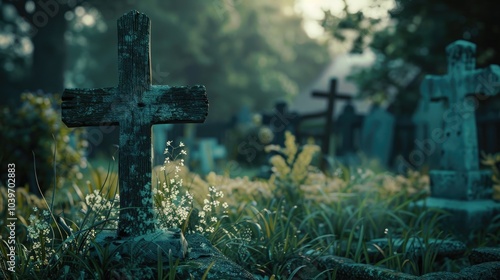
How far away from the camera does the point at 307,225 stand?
4434mm

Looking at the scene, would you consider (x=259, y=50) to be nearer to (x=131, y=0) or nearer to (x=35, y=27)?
(x=131, y=0)

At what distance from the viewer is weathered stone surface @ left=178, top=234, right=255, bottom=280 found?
2.80 m

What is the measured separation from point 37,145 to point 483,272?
6.27 m

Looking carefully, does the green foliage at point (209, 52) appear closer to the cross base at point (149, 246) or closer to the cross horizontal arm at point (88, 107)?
the cross horizontal arm at point (88, 107)

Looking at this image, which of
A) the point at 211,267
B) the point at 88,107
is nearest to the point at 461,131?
the point at 211,267

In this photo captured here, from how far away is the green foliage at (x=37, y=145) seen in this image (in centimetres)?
725

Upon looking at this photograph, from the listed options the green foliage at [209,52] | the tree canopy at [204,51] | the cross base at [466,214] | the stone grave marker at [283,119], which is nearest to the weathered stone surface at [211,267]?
the cross base at [466,214]

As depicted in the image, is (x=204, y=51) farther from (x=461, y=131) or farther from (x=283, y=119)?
(x=461, y=131)

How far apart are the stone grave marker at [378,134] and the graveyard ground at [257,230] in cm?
507

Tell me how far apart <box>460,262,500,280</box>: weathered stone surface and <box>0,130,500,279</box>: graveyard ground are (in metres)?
0.42

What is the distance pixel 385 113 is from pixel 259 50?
1708 cm

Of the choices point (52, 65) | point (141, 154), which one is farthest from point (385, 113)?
point (52, 65)

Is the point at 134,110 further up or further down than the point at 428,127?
further down

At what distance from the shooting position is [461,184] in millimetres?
5520
